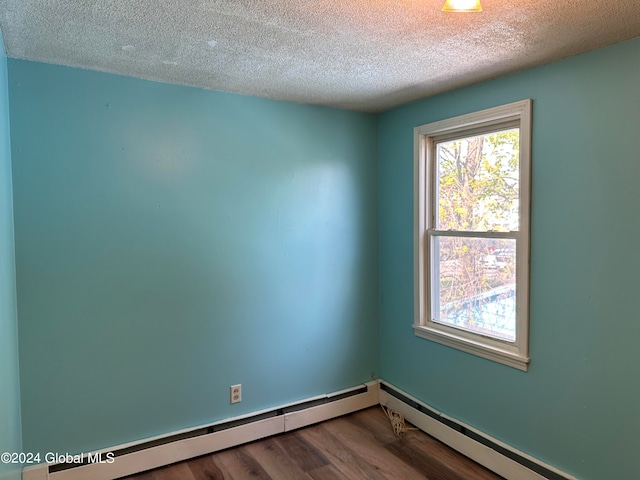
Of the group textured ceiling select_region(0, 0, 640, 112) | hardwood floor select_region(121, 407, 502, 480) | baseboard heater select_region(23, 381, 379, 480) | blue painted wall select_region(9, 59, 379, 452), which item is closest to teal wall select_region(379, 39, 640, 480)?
textured ceiling select_region(0, 0, 640, 112)

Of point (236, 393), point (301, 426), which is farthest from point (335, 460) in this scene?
point (236, 393)

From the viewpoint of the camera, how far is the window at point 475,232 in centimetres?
228

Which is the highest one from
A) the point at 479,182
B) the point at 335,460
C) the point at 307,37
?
the point at 307,37

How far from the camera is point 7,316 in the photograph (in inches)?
71.8

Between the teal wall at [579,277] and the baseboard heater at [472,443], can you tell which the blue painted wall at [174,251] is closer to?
the baseboard heater at [472,443]

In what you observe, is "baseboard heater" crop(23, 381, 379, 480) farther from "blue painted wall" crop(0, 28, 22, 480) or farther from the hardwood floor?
"blue painted wall" crop(0, 28, 22, 480)

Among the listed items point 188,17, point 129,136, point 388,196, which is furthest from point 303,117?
point 188,17

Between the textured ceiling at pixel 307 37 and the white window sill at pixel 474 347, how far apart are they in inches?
62.4

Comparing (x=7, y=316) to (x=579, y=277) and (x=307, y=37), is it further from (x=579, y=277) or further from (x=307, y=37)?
(x=579, y=277)

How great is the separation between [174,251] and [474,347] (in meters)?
1.94

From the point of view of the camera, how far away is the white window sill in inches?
90.0

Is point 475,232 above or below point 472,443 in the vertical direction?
above

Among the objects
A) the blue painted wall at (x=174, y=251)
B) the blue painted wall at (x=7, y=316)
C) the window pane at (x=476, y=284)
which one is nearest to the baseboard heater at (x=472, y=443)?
the blue painted wall at (x=174, y=251)

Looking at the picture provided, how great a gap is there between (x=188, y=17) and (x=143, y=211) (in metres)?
Result: 1.16
